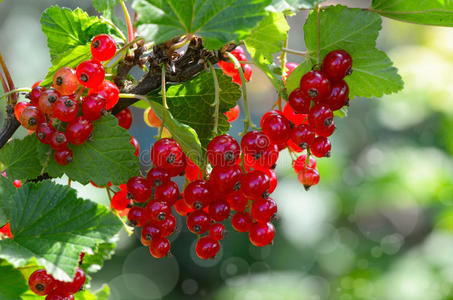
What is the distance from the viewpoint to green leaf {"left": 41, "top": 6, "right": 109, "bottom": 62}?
0.77 m

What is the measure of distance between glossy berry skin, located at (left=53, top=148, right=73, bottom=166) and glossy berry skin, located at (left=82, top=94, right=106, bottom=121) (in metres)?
0.06

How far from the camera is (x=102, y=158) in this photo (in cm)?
68

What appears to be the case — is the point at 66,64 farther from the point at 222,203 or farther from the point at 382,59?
the point at 382,59

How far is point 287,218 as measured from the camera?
271 centimetres

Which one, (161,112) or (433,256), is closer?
(161,112)

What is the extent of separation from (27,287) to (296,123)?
428 mm

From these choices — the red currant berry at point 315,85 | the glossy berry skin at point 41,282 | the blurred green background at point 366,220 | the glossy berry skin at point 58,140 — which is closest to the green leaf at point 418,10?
the red currant berry at point 315,85

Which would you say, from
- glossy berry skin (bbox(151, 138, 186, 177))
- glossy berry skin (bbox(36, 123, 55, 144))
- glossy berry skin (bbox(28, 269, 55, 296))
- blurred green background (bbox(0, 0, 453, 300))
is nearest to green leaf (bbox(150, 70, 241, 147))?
glossy berry skin (bbox(151, 138, 186, 177))

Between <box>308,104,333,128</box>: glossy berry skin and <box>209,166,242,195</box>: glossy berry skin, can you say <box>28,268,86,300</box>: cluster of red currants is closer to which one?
<box>209,166,242,195</box>: glossy berry skin

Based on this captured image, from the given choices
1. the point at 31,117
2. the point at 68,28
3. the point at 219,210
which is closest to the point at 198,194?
the point at 219,210

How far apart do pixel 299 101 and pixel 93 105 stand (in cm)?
28

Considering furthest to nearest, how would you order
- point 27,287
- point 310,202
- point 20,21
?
point 20,21, point 310,202, point 27,287

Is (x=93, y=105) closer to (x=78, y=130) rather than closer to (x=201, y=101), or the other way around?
(x=78, y=130)

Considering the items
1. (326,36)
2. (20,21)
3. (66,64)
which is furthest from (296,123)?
(20,21)
